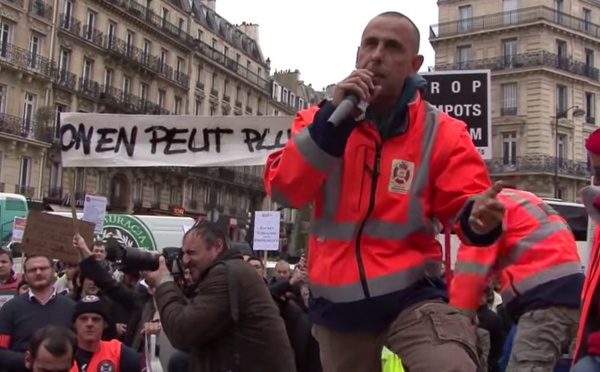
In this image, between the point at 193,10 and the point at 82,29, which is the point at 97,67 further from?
the point at 193,10

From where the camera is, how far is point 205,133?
7906 millimetres

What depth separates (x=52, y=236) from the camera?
8594 mm

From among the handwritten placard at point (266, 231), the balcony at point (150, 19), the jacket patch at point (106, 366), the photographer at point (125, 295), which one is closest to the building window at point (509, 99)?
the balcony at point (150, 19)

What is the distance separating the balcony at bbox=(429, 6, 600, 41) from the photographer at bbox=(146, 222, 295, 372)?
4458 centimetres

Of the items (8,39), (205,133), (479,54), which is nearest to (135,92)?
(8,39)

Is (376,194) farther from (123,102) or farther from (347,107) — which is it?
(123,102)

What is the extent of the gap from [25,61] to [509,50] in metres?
26.8

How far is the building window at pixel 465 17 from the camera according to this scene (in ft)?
160

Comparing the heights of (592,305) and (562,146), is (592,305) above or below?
below

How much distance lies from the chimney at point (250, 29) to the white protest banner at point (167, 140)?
6473 centimetres

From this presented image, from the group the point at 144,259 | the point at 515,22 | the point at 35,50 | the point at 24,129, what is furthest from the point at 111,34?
the point at 144,259

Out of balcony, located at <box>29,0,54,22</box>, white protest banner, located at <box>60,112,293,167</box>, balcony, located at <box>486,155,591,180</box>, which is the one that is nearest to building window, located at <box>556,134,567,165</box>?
balcony, located at <box>486,155,591,180</box>

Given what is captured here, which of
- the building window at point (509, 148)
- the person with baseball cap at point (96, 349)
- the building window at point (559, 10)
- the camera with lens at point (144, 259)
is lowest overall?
the person with baseball cap at point (96, 349)

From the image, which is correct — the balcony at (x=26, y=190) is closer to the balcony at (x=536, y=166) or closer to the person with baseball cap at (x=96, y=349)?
the balcony at (x=536, y=166)
